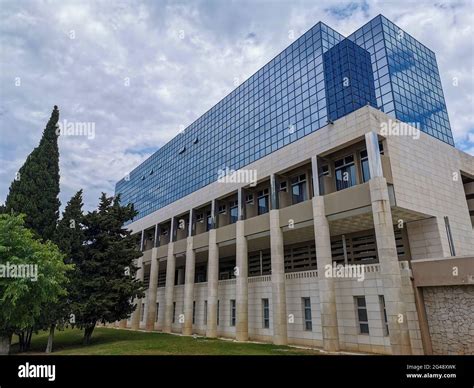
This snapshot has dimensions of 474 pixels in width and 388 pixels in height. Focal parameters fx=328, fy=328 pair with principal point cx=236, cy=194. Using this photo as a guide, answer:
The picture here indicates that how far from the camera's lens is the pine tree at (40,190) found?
24.7 m

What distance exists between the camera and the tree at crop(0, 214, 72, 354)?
16703 millimetres

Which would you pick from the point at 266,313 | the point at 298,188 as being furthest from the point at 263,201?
the point at 266,313

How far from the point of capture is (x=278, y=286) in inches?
918

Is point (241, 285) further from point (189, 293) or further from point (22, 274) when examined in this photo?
point (22, 274)

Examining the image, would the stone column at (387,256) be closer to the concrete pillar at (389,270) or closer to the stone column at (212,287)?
the concrete pillar at (389,270)

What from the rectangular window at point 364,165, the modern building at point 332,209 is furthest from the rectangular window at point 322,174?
the rectangular window at point 364,165

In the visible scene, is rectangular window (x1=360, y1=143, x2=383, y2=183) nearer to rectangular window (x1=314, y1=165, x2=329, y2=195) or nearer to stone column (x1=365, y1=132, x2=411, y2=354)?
stone column (x1=365, y1=132, x2=411, y2=354)

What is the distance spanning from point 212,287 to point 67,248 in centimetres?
1258

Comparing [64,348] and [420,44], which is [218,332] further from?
[420,44]

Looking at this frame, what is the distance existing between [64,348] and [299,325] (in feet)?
57.6

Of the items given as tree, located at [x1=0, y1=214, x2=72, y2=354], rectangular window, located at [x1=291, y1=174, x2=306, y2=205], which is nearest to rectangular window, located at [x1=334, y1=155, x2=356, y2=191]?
rectangular window, located at [x1=291, y1=174, x2=306, y2=205]

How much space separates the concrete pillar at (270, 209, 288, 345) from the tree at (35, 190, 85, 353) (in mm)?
14463

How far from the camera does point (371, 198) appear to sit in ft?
62.6

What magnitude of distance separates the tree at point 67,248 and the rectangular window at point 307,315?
1650cm
